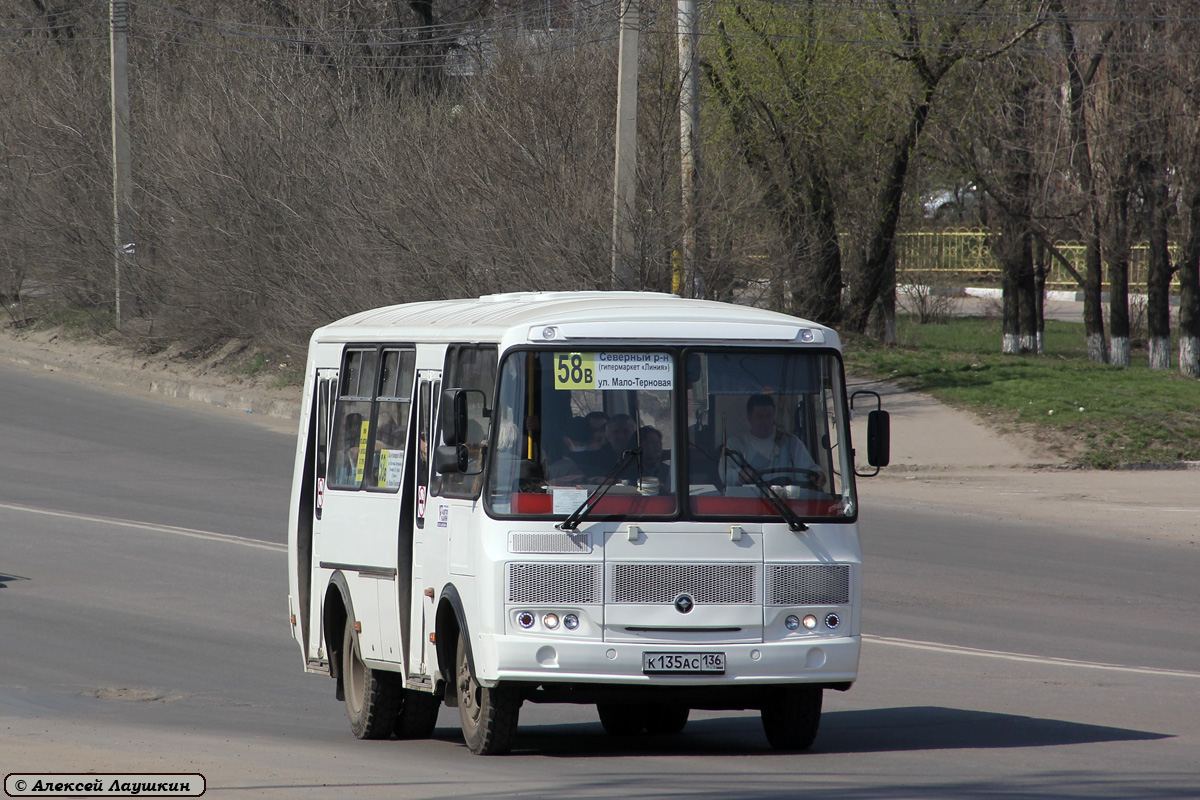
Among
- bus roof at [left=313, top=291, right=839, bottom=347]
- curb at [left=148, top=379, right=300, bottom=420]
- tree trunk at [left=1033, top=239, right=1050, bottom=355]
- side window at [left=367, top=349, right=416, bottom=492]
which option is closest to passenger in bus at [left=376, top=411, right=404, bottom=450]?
side window at [left=367, top=349, right=416, bottom=492]

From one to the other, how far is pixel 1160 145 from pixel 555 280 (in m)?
15.1

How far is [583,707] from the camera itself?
1066cm

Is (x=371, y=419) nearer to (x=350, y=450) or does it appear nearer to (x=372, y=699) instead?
(x=350, y=450)

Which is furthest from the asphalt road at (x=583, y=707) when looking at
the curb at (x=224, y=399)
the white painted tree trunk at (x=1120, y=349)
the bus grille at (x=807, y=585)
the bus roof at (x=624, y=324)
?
the white painted tree trunk at (x=1120, y=349)

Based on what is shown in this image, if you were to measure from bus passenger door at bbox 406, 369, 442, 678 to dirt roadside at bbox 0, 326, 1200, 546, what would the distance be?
433 inches

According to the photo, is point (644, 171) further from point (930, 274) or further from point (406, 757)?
point (930, 274)

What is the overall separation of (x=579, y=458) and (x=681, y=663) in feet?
3.69

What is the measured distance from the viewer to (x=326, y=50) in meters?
33.7

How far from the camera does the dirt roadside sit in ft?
61.3

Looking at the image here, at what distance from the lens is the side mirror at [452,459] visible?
25.7 feet

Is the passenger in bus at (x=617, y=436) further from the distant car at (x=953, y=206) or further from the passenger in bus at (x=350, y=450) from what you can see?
the distant car at (x=953, y=206)

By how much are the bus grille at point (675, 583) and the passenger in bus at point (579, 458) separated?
1.57ft

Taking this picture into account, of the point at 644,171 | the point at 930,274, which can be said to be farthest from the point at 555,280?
the point at 930,274

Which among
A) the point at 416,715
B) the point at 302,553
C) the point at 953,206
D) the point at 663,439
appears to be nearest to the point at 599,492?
the point at 663,439
